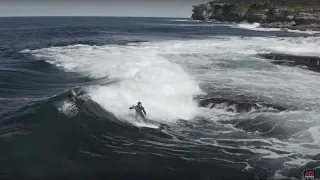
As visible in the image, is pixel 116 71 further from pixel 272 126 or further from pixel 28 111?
pixel 272 126

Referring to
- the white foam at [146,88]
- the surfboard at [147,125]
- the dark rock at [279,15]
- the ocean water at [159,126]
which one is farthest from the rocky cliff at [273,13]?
the surfboard at [147,125]

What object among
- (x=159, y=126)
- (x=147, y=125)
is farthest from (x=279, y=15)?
(x=147, y=125)

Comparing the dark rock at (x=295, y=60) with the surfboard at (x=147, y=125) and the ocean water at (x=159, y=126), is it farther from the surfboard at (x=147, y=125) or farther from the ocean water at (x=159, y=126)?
the surfboard at (x=147, y=125)

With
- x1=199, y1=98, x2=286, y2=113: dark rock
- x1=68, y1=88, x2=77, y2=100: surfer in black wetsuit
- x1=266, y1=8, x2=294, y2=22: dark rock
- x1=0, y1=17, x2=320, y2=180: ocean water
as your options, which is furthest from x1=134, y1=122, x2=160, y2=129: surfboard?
x1=266, y1=8, x2=294, y2=22: dark rock

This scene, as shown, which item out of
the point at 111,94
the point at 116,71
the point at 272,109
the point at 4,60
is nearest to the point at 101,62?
the point at 116,71

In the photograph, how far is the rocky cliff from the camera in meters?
111

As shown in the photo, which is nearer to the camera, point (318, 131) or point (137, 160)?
point (137, 160)

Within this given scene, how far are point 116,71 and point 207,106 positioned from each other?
40.3 ft

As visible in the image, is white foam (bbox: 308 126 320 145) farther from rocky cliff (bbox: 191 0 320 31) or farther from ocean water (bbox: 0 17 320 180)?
rocky cliff (bbox: 191 0 320 31)

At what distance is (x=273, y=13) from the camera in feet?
424

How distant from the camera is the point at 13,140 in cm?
1678

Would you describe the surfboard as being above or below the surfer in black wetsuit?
below

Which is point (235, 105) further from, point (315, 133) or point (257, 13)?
point (257, 13)

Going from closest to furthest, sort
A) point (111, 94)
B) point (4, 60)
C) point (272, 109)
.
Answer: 1. point (272, 109)
2. point (111, 94)
3. point (4, 60)
